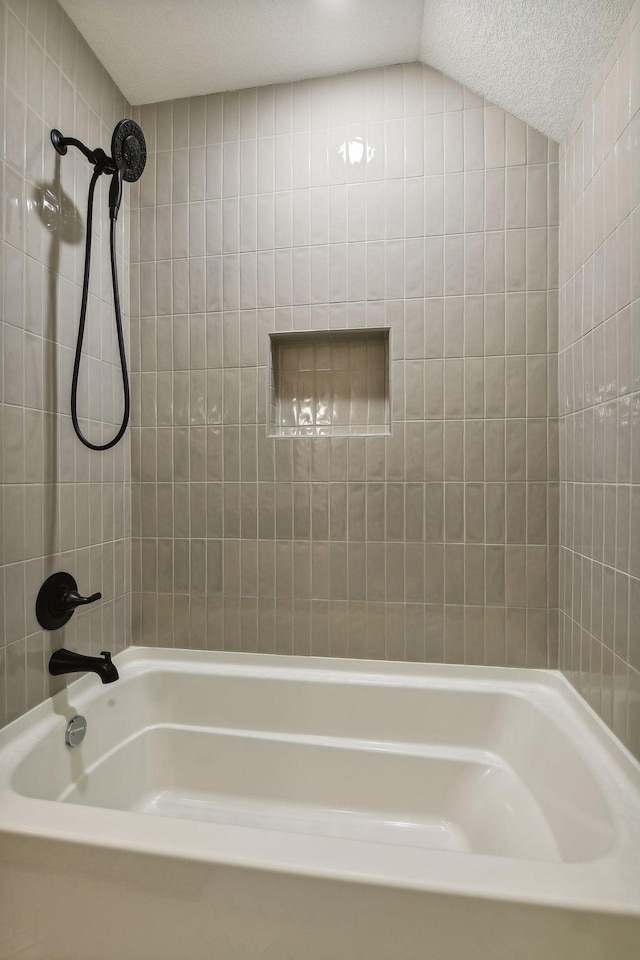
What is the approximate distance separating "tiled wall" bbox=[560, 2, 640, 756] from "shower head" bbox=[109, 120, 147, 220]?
4.13ft

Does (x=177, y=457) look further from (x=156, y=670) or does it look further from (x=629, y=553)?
(x=629, y=553)

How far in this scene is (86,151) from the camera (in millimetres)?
1380

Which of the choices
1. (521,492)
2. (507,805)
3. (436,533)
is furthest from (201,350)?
(507,805)

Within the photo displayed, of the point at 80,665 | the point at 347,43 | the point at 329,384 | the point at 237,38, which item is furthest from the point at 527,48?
the point at 80,665

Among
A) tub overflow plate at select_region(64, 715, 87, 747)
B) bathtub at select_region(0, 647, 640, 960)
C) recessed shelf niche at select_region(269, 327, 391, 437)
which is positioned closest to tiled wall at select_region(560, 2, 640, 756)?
bathtub at select_region(0, 647, 640, 960)

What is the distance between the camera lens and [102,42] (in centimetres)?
155

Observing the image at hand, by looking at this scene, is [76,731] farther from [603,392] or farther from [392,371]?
[603,392]

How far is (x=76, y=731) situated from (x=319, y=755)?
718 mm

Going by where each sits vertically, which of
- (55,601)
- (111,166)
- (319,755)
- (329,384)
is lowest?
(319,755)

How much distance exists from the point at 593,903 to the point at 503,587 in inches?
36.4

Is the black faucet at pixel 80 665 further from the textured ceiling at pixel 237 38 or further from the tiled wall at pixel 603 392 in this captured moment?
the textured ceiling at pixel 237 38

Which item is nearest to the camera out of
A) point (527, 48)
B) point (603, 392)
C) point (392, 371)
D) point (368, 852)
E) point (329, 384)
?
point (368, 852)

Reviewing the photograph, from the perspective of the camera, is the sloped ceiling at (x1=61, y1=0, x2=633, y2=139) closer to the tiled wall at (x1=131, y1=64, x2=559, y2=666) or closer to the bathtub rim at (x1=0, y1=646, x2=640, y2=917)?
the tiled wall at (x1=131, y1=64, x2=559, y2=666)

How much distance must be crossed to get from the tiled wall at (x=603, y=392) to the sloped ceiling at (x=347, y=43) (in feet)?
0.43
